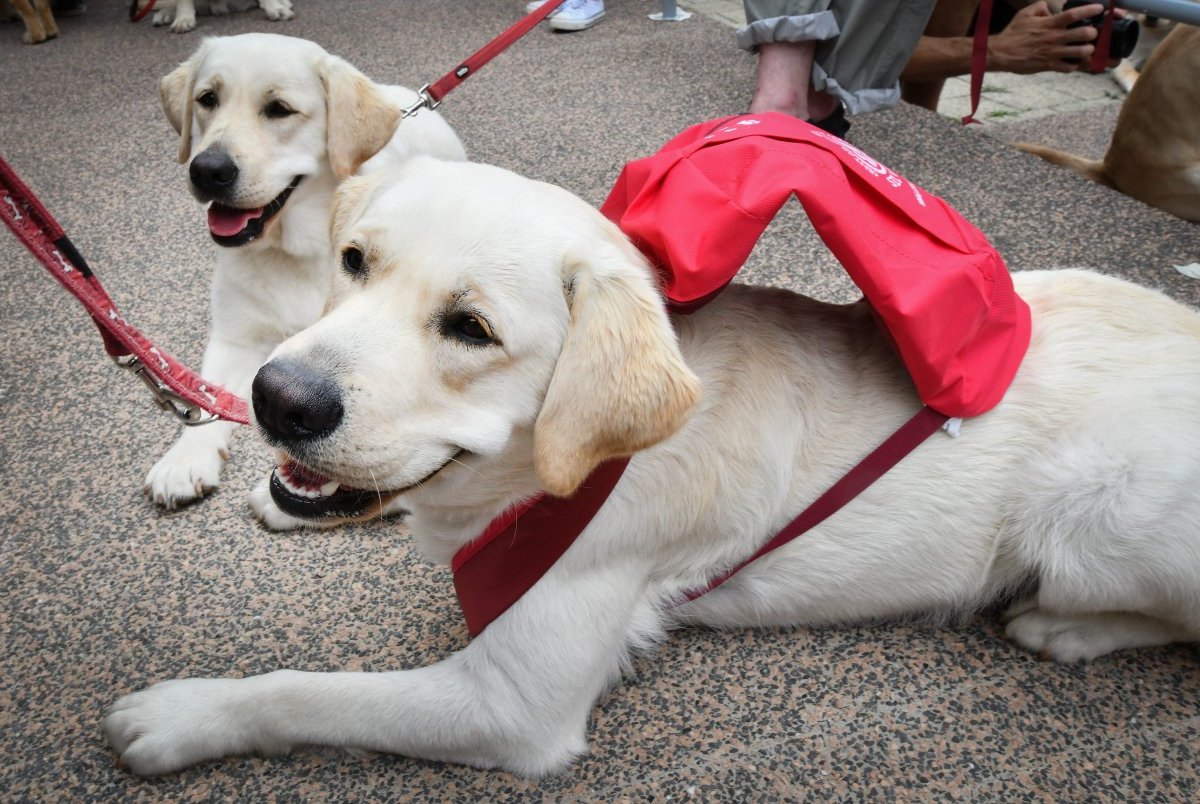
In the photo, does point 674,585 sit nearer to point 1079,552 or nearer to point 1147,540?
point 1079,552

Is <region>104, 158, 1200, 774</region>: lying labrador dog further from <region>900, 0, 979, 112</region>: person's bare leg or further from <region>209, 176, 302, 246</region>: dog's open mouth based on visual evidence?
<region>900, 0, 979, 112</region>: person's bare leg

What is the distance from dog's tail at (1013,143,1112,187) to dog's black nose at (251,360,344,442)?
4245 millimetres

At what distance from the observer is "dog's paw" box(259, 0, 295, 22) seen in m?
7.16

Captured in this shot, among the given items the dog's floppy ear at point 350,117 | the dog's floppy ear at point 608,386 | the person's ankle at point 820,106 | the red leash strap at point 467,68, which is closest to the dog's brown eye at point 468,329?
the dog's floppy ear at point 608,386

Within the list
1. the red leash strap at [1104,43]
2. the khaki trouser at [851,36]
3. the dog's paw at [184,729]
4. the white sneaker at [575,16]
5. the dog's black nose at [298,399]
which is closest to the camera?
the dog's black nose at [298,399]

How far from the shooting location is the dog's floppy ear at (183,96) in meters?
2.90

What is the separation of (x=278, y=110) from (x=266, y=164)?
21cm

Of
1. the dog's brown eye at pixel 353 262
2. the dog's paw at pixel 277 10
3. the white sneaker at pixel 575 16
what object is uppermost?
the dog's brown eye at pixel 353 262

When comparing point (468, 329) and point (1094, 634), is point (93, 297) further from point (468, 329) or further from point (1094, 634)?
point (1094, 634)

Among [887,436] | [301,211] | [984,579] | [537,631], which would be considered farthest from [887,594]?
[301,211]

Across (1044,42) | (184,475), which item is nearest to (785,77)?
(1044,42)

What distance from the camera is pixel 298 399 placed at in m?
1.33

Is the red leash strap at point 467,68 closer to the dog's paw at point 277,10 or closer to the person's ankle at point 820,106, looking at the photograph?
the person's ankle at point 820,106

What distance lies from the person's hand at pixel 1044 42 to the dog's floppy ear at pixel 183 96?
3680 mm
